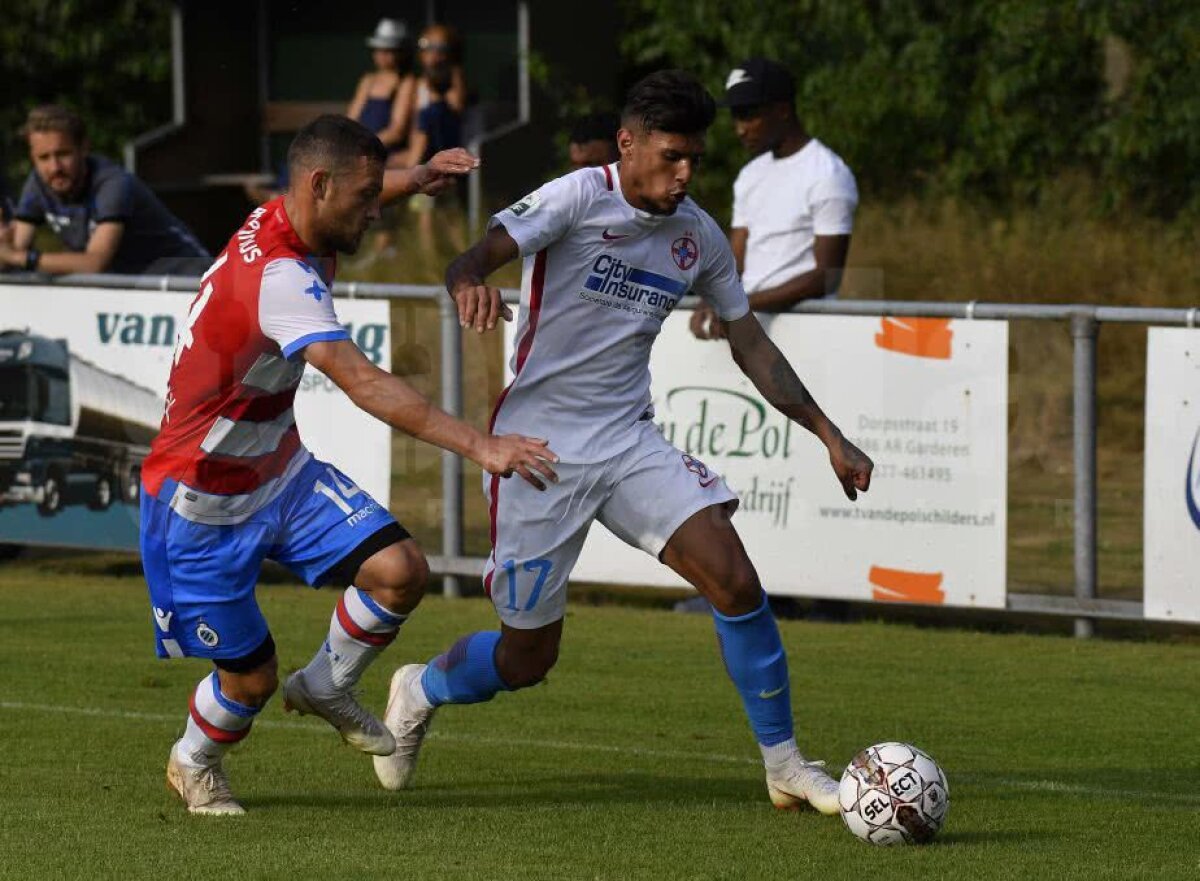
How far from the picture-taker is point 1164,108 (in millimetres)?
19172

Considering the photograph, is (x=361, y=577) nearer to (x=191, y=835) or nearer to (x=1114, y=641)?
(x=191, y=835)

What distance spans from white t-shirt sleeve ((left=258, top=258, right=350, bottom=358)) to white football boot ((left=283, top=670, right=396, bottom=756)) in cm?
131

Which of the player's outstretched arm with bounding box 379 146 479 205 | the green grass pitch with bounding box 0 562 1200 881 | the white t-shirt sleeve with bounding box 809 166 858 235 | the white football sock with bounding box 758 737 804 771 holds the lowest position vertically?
the green grass pitch with bounding box 0 562 1200 881

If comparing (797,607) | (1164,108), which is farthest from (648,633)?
(1164,108)

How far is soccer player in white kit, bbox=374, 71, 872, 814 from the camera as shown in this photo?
764 centimetres

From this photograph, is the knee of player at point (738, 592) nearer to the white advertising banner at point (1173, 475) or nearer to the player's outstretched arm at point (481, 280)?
the player's outstretched arm at point (481, 280)

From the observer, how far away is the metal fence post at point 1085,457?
1138 cm

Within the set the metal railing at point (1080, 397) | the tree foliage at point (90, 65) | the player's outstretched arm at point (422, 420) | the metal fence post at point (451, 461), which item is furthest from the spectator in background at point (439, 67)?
the player's outstretched arm at point (422, 420)

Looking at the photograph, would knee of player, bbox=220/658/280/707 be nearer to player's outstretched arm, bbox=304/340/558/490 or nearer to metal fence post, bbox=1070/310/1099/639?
player's outstretched arm, bbox=304/340/558/490

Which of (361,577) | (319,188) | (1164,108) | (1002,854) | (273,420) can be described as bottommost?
(1002,854)

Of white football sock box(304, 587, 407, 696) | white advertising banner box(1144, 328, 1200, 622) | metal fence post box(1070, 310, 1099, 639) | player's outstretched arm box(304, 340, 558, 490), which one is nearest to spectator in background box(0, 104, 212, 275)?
metal fence post box(1070, 310, 1099, 639)

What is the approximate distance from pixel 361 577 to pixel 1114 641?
491 centimetres

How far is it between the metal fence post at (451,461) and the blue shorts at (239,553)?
16.0ft

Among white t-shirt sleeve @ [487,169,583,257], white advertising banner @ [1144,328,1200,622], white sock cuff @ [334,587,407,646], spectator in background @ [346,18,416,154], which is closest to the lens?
white t-shirt sleeve @ [487,169,583,257]
